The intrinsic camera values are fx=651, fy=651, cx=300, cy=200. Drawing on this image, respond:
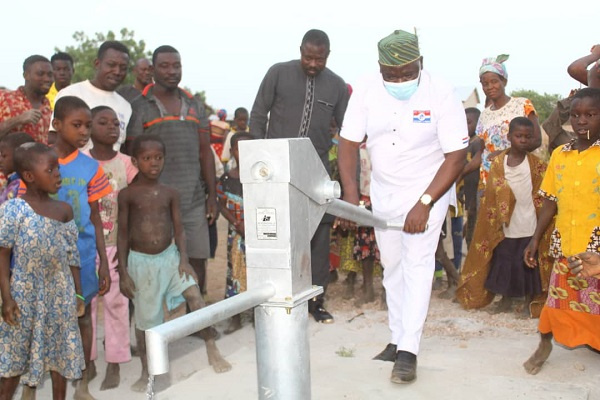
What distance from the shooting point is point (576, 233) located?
3.69 m

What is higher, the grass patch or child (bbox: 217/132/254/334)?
child (bbox: 217/132/254/334)

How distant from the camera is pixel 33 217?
10.6 feet

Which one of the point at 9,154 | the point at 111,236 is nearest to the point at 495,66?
the point at 111,236

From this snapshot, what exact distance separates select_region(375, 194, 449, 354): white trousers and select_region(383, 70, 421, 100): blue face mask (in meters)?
0.60

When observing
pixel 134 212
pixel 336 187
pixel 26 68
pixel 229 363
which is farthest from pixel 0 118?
pixel 336 187

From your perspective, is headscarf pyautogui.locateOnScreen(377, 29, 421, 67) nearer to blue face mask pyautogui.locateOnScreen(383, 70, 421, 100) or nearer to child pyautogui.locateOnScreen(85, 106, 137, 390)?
blue face mask pyautogui.locateOnScreen(383, 70, 421, 100)

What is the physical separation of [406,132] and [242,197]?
1162 millimetres

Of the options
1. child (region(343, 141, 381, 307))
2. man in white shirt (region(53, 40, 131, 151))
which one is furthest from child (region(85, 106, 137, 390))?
child (region(343, 141, 381, 307))

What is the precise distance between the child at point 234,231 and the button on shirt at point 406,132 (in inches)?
63.0

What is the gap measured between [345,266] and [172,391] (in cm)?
304

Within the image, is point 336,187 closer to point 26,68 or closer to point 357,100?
point 357,100

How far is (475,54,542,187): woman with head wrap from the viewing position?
18.4 ft

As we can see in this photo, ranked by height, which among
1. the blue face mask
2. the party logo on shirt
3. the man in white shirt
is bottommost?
the party logo on shirt

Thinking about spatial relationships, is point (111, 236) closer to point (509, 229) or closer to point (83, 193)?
point (83, 193)
